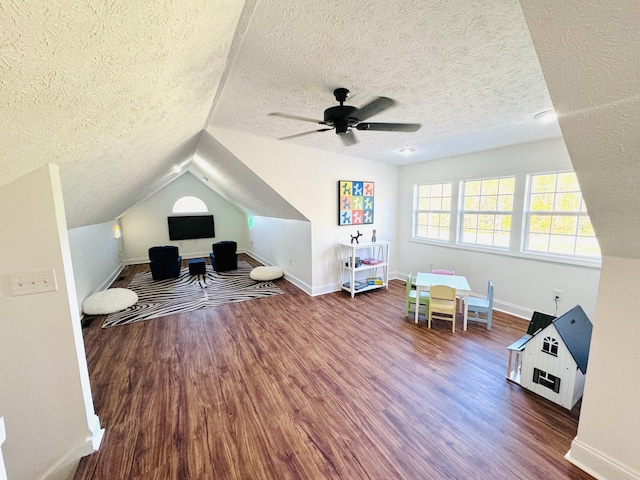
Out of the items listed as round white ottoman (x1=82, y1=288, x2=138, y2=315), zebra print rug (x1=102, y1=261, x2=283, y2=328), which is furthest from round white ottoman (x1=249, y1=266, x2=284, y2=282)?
round white ottoman (x1=82, y1=288, x2=138, y2=315)

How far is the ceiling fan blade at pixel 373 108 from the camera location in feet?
5.77

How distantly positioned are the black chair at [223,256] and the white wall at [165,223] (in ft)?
7.27

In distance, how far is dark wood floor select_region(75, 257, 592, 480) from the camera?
1.63m

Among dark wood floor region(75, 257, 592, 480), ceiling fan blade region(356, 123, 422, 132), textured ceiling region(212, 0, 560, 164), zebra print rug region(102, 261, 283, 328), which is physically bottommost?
dark wood floor region(75, 257, 592, 480)

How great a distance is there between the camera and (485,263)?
4.07m

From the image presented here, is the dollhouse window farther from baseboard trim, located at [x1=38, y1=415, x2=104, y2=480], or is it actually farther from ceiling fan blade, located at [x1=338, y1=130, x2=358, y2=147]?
baseboard trim, located at [x1=38, y1=415, x2=104, y2=480]

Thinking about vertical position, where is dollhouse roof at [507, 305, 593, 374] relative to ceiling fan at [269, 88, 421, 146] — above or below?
below

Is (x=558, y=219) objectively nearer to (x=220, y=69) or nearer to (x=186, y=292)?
(x=220, y=69)

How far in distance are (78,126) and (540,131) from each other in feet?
13.7

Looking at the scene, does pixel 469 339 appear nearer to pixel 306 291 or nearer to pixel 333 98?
pixel 306 291

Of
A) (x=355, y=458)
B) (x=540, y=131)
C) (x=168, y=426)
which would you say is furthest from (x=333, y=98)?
(x=168, y=426)

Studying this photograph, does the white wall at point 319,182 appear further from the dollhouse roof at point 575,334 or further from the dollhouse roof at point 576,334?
the dollhouse roof at point 576,334

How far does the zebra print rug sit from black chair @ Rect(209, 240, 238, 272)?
0.54 ft

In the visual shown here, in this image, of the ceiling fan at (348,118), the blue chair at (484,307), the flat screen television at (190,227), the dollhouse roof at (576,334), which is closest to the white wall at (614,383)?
the dollhouse roof at (576,334)
